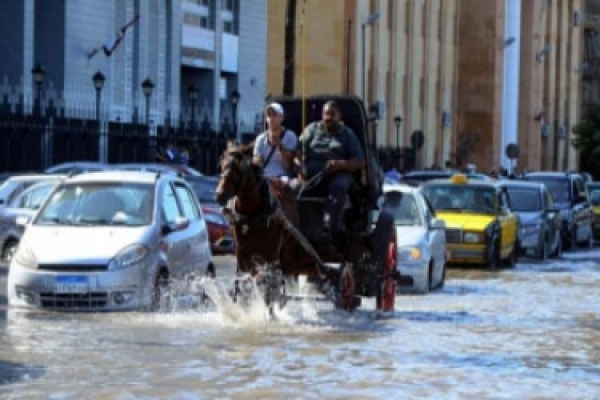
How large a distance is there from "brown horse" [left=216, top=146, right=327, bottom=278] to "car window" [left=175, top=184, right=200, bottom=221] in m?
3.29

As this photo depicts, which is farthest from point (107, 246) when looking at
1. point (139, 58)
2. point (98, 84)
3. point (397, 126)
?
point (397, 126)

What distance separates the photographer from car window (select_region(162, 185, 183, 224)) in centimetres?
1850

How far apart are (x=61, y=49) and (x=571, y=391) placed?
4165cm

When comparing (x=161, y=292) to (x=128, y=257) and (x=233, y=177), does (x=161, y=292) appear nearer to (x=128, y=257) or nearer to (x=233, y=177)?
(x=128, y=257)

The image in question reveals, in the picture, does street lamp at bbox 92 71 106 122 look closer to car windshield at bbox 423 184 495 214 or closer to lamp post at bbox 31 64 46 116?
lamp post at bbox 31 64 46 116

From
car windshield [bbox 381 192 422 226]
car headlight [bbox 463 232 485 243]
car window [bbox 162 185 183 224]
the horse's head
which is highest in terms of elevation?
the horse's head

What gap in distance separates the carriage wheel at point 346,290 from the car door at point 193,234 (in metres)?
2.44

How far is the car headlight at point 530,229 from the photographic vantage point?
1305 inches

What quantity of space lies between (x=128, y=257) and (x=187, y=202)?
2.54m

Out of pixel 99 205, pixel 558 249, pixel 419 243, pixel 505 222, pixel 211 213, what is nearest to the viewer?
pixel 99 205

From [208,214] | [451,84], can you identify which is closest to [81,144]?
[208,214]

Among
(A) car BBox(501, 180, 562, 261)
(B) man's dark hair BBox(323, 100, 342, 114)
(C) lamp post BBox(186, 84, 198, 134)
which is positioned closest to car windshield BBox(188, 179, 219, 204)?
(A) car BBox(501, 180, 562, 261)

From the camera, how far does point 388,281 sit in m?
17.9

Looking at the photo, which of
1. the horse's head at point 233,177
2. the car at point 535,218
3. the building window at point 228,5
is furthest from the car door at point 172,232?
the building window at point 228,5
